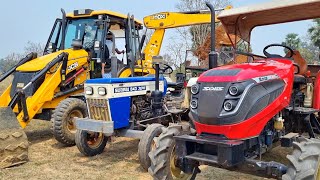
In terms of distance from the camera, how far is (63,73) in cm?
739

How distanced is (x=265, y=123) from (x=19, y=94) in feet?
15.0

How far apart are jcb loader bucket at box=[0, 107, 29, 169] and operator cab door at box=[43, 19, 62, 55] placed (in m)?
3.05

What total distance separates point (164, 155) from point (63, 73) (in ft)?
13.5

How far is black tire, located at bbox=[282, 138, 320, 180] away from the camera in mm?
3252

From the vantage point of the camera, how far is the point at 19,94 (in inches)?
257

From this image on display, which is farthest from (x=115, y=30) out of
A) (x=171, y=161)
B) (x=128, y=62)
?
(x=171, y=161)

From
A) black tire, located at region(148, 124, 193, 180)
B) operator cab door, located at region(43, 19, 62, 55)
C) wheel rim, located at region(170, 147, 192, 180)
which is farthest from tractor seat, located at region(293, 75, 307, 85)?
operator cab door, located at region(43, 19, 62, 55)

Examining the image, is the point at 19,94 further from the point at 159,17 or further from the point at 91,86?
the point at 159,17

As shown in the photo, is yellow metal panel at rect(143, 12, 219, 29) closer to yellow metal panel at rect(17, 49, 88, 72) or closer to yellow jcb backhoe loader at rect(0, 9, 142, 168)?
yellow jcb backhoe loader at rect(0, 9, 142, 168)

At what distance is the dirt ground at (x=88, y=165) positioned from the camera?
5.14m

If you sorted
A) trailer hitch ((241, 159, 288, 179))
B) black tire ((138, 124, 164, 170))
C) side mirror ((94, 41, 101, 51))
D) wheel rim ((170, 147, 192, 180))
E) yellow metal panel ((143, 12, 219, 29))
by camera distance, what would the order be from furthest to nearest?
yellow metal panel ((143, 12, 219, 29))
side mirror ((94, 41, 101, 51))
black tire ((138, 124, 164, 170))
wheel rim ((170, 147, 192, 180))
trailer hitch ((241, 159, 288, 179))

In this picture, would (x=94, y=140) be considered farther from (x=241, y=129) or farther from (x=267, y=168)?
(x=267, y=168)

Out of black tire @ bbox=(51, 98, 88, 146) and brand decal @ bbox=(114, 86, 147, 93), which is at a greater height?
brand decal @ bbox=(114, 86, 147, 93)

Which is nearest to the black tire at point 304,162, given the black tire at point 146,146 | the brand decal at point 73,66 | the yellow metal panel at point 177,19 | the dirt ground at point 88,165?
the dirt ground at point 88,165
